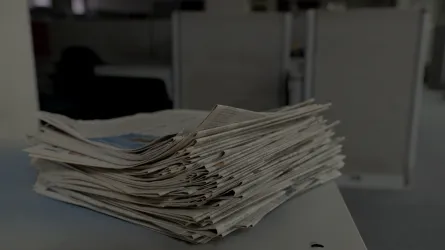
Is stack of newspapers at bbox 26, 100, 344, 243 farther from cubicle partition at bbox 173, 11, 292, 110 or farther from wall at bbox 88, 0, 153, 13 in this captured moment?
cubicle partition at bbox 173, 11, 292, 110

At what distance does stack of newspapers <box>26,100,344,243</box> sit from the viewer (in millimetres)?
392

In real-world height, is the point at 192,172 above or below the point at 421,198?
above

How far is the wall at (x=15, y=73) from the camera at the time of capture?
833 millimetres

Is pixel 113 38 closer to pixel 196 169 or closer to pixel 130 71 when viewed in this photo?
pixel 130 71

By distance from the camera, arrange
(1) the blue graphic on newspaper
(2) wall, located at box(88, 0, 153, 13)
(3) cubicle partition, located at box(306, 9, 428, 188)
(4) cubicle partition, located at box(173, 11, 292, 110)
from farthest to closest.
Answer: (4) cubicle partition, located at box(173, 11, 292, 110) < (3) cubicle partition, located at box(306, 9, 428, 188) < (2) wall, located at box(88, 0, 153, 13) < (1) the blue graphic on newspaper

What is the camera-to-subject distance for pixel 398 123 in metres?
1.44

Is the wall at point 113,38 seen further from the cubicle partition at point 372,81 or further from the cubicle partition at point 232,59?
the cubicle partition at point 372,81

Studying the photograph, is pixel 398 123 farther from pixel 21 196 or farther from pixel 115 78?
pixel 21 196

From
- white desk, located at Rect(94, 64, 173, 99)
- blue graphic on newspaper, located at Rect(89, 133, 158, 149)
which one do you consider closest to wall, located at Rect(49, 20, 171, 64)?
white desk, located at Rect(94, 64, 173, 99)

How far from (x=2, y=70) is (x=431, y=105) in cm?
122

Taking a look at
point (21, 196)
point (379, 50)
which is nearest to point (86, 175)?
point (21, 196)

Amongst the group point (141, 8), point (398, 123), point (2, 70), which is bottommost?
point (398, 123)

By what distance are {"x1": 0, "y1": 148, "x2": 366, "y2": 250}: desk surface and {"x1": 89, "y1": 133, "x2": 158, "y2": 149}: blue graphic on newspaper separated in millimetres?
83

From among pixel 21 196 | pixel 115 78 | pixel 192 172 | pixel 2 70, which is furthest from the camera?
pixel 115 78
